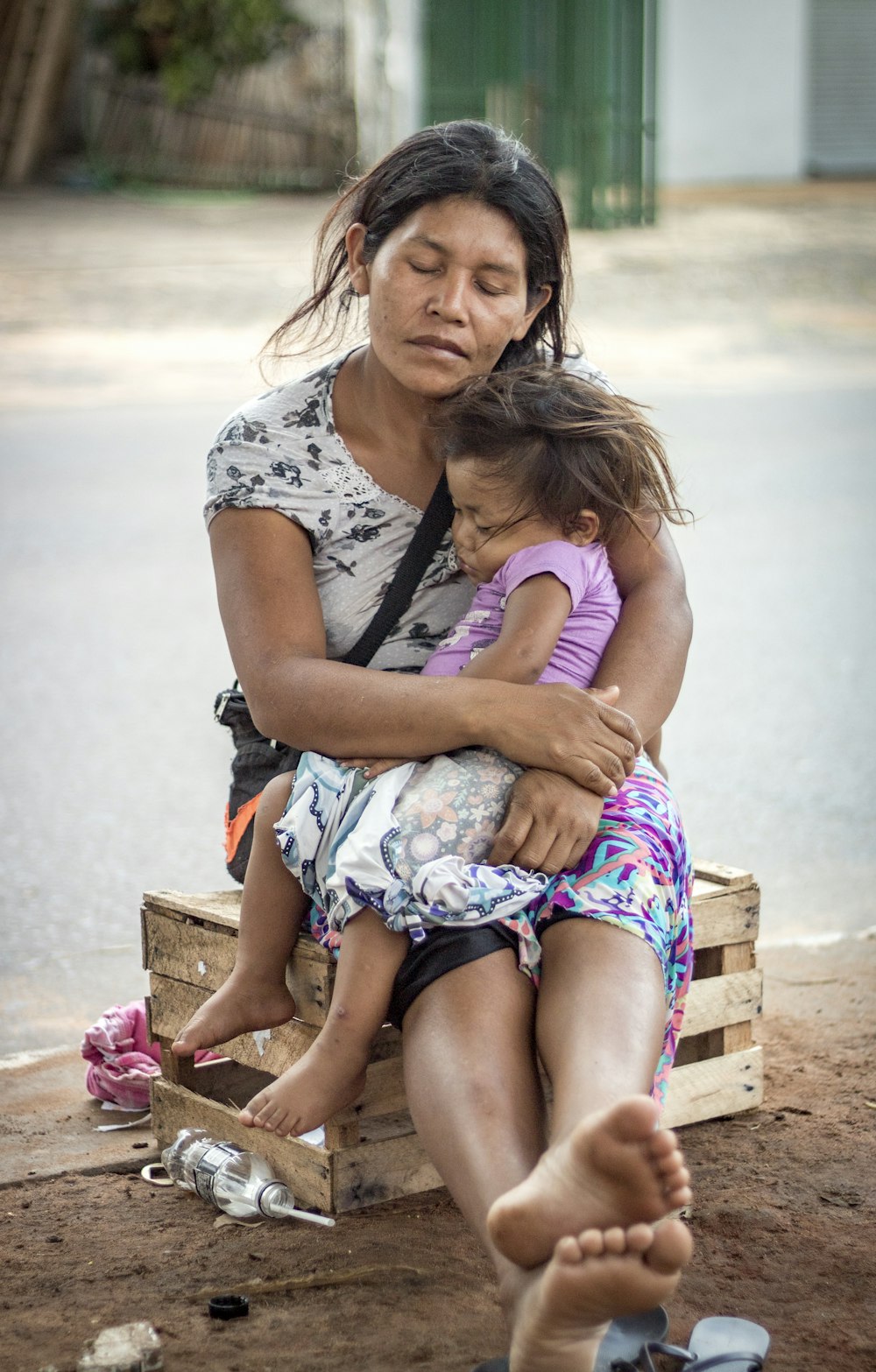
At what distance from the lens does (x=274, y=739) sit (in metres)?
2.80

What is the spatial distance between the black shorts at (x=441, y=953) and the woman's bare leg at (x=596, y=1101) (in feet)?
0.25

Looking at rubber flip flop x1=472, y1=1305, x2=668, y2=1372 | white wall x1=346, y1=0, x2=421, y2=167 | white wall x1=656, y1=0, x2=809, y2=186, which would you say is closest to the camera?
rubber flip flop x1=472, y1=1305, x2=668, y2=1372

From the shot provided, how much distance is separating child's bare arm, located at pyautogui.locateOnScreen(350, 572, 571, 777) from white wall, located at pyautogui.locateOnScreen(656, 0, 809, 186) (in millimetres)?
18445

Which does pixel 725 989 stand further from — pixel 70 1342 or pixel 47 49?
pixel 47 49

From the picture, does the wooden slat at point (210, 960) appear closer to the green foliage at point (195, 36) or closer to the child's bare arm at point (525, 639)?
the child's bare arm at point (525, 639)

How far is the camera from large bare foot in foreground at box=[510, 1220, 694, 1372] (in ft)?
5.84

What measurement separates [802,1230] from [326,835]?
962 millimetres

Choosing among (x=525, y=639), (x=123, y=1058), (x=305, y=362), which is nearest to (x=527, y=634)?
(x=525, y=639)

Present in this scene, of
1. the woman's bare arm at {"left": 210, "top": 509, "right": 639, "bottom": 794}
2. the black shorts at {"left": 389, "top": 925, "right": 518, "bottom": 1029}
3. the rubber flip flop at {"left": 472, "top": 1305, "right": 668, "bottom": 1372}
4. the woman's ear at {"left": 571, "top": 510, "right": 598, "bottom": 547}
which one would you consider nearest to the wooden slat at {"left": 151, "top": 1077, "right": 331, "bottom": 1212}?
the black shorts at {"left": 389, "top": 925, "right": 518, "bottom": 1029}

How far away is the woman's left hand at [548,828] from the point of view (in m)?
2.33

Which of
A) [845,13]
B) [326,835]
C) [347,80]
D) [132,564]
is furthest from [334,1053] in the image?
[845,13]

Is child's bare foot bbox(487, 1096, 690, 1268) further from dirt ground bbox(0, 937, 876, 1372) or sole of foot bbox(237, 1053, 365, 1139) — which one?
sole of foot bbox(237, 1053, 365, 1139)

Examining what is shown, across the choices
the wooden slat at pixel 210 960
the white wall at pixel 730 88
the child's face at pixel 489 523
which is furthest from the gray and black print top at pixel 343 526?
the white wall at pixel 730 88

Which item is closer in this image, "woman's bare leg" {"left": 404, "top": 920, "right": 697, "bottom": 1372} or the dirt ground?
"woman's bare leg" {"left": 404, "top": 920, "right": 697, "bottom": 1372}
